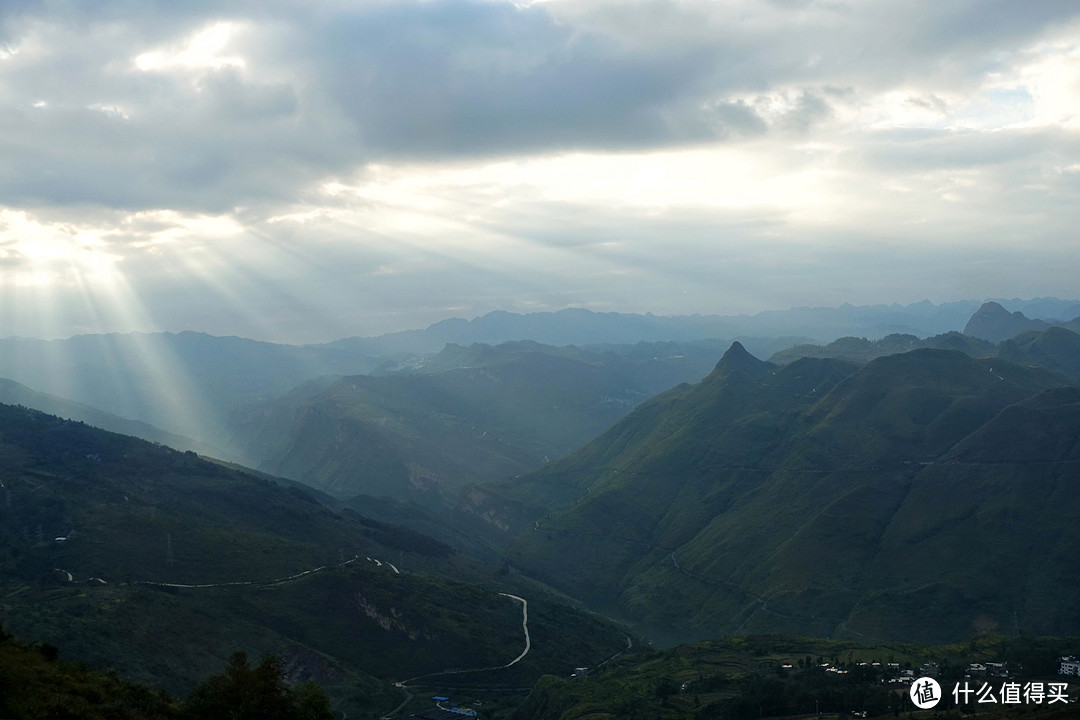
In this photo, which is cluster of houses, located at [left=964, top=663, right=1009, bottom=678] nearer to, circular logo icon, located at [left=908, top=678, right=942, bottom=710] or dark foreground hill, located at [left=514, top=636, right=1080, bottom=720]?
dark foreground hill, located at [left=514, top=636, right=1080, bottom=720]

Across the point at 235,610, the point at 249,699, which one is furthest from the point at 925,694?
the point at 235,610

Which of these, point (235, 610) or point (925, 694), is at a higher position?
point (925, 694)

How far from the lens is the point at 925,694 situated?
95.1m

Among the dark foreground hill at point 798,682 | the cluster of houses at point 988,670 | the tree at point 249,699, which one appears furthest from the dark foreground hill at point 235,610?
the cluster of houses at point 988,670

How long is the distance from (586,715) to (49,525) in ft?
442

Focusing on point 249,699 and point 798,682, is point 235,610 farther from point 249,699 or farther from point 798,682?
point 798,682

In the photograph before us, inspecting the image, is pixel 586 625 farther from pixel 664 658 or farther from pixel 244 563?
pixel 244 563

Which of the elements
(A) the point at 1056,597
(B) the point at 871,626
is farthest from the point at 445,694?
(A) the point at 1056,597

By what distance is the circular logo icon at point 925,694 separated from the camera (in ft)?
303

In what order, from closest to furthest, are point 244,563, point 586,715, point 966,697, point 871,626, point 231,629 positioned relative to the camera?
point 966,697 < point 586,715 < point 231,629 < point 244,563 < point 871,626

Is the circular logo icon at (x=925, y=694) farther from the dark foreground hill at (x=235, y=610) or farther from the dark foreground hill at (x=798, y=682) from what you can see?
the dark foreground hill at (x=235, y=610)

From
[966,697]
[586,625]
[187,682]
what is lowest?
[586,625]

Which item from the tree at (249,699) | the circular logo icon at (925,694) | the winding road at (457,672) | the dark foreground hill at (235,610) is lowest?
the winding road at (457,672)

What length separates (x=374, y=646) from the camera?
532 ft
